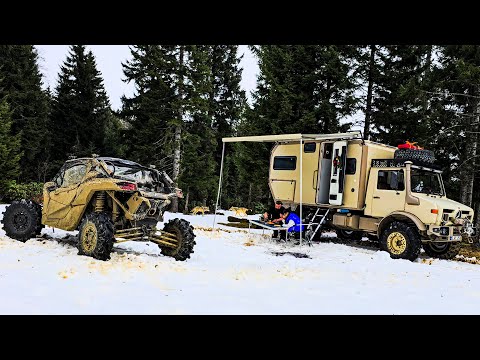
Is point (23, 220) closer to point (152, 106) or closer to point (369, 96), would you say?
point (369, 96)

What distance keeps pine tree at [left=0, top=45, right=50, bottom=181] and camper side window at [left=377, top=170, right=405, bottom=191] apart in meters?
23.8

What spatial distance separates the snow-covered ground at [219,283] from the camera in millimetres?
4176

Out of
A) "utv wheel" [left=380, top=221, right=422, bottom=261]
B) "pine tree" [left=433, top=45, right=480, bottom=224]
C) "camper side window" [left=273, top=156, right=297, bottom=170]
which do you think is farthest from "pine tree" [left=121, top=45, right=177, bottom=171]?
"utv wheel" [left=380, top=221, right=422, bottom=261]

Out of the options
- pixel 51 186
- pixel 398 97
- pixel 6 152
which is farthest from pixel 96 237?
pixel 6 152

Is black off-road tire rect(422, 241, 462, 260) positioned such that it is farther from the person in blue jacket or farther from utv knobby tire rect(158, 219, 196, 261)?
utv knobby tire rect(158, 219, 196, 261)

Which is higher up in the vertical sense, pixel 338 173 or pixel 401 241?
pixel 338 173

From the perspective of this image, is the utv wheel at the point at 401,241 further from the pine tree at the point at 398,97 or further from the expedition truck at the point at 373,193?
the pine tree at the point at 398,97

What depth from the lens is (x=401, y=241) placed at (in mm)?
9734

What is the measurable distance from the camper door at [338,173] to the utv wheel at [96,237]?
6.82 m

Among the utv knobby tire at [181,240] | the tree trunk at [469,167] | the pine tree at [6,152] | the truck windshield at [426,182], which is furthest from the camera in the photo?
the pine tree at [6,152]

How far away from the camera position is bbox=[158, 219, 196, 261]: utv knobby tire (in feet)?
24.4

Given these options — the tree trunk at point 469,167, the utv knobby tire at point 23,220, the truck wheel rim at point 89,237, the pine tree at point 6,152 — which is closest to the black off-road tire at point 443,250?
the tree trunk at point 469,167

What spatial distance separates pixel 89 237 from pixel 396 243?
7.11m
